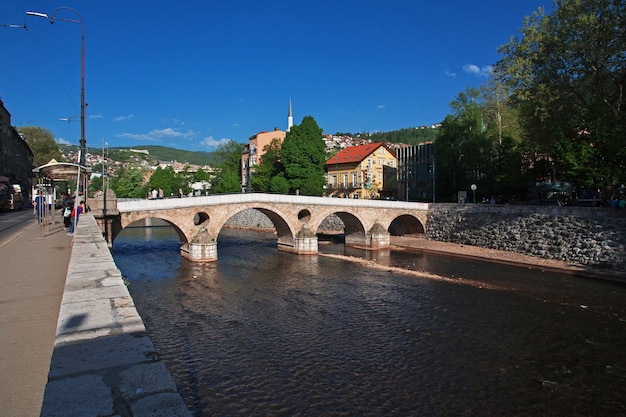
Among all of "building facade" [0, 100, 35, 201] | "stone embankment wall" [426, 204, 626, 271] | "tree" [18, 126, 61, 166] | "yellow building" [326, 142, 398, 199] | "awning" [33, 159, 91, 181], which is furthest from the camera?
"tree" [18, 126, 61, 166]

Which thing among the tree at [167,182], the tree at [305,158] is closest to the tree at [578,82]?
the tree at [305,158]

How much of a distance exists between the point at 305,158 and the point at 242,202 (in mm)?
18972

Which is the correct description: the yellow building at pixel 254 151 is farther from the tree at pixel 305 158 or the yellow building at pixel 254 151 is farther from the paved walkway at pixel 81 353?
the paved walkway at pixel 81 353

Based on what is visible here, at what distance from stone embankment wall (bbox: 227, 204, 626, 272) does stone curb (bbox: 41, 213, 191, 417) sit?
78.9 ft

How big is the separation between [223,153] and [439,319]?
66.4 meters

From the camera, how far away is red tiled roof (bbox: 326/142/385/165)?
49575 millimetres

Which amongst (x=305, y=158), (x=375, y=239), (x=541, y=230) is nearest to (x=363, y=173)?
(x=305, y=158)

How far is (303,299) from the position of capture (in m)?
16.5

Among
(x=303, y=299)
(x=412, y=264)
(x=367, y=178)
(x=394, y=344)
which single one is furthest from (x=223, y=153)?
(x=394, y=344)

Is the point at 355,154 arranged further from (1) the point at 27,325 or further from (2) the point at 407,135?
(2) the point at 407,135

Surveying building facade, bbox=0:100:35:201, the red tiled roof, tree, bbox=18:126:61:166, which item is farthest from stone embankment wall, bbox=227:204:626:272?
tree, bbox=18:126:61:166

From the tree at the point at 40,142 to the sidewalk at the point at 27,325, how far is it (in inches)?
2722

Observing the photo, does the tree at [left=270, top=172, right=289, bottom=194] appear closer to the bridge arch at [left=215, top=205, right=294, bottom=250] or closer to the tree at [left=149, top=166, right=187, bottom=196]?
the bridge arch at [left=215, top=205, right=294, bottom=250]

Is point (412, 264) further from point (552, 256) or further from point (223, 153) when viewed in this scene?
point (223, 153)
